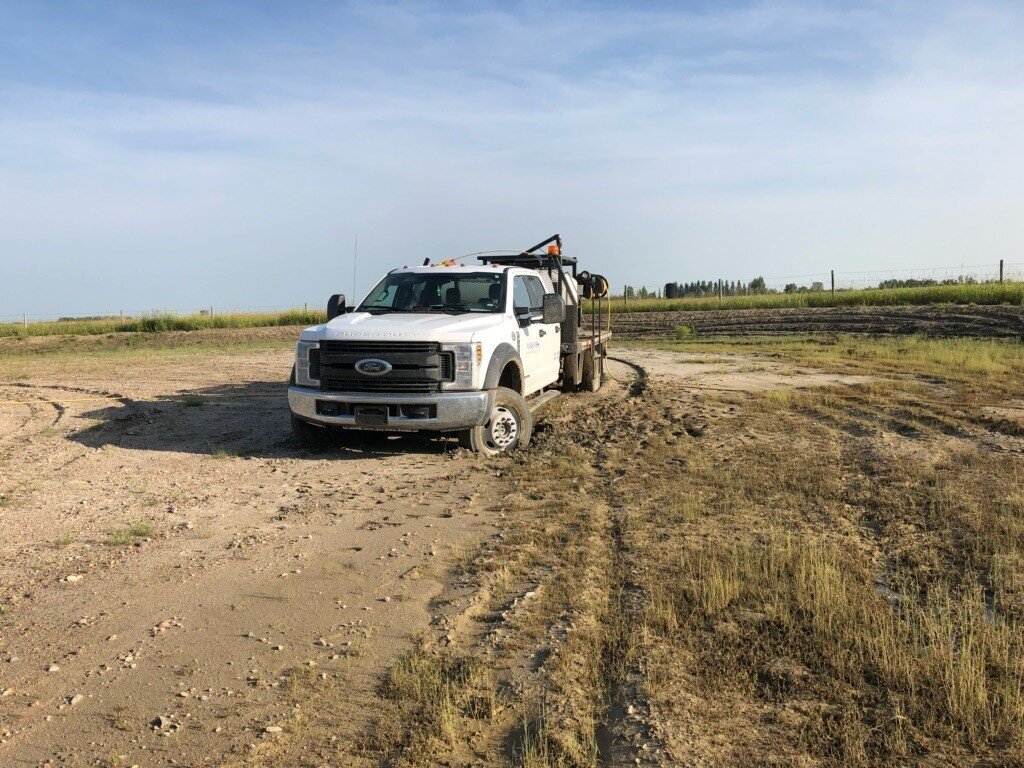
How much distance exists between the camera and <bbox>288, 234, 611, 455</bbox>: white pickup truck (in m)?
9.67

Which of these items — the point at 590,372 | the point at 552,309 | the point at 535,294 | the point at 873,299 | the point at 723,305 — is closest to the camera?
the point at 552,309

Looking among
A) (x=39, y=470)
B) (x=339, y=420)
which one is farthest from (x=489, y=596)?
(x=39, y=470)

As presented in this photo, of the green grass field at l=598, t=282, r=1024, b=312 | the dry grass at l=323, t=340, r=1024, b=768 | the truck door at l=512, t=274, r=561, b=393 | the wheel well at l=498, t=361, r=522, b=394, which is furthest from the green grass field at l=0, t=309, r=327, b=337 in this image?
the dry grass at l=323, t=340, r=1024, b=768

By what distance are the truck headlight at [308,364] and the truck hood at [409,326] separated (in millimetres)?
102

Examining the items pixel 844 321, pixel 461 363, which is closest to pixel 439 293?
pixel 461 363

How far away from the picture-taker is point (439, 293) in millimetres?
11414

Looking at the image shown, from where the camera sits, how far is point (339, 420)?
980 cm

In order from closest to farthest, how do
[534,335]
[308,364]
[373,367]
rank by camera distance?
[373,367] < [308,364] < [534,335]

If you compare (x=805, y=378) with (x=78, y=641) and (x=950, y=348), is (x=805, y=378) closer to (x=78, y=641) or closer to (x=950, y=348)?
(x=950, y=348)

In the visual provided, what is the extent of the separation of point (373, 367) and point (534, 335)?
263 centimetres

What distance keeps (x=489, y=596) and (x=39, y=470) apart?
592 cm

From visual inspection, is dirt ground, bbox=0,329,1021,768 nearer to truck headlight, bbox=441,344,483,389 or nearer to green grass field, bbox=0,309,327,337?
truck headlight, bbox=441,344,483,389

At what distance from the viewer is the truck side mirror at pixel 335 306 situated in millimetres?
11318

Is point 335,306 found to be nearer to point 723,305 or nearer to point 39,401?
point 39,401
